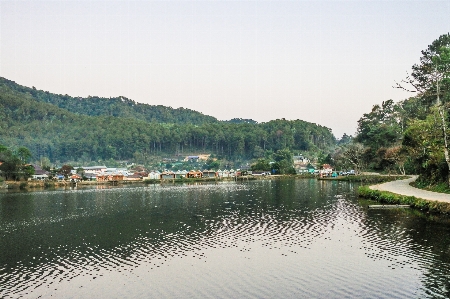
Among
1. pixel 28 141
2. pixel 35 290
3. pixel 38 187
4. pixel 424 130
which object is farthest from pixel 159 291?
pixel 28 141

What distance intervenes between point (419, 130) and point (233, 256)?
29.6 m

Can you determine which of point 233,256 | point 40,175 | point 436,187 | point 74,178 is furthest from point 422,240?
point 74,178

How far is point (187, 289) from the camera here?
52.3ft

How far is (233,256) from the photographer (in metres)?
20.8

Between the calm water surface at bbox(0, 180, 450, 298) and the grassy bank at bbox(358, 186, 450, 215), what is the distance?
109cm

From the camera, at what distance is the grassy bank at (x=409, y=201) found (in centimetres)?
2934

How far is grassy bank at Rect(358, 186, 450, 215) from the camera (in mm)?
29344

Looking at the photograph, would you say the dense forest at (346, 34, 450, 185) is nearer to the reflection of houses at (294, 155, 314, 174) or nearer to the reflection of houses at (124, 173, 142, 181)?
the reflection of houses at (294, 155, 314, 174)

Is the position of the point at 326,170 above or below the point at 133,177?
above

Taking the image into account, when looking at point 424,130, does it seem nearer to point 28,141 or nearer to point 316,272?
point 316,272

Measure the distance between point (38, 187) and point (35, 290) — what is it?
81320 millimetres

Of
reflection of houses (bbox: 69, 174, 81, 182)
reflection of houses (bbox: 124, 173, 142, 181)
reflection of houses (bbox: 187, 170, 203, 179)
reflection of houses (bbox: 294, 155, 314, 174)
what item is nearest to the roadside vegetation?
reflection of houses (bbox: 294, 155, 314, 174)

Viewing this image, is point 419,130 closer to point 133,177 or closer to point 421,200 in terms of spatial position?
point 421,200

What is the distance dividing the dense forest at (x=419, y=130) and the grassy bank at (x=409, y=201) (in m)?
4.93
